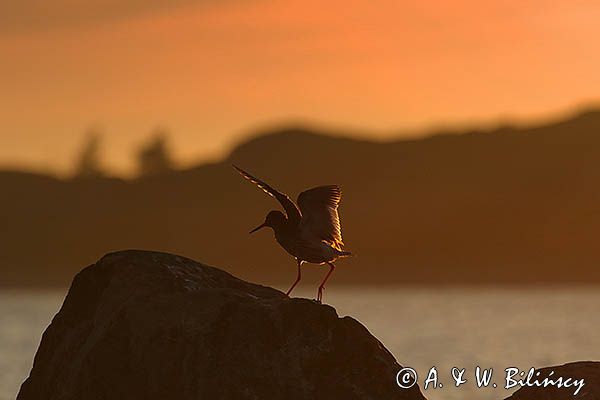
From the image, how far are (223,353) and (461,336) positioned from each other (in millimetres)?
100110

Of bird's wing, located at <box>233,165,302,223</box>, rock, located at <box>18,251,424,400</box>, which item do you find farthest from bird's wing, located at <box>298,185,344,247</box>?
rock, located at <box>18,251,424,400</box>

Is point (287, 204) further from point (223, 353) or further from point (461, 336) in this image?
point (461, 336)

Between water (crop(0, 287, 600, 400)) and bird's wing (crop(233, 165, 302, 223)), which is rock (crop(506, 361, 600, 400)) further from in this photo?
water (crop(0, 287, 600, 400))

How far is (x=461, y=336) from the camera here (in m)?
115

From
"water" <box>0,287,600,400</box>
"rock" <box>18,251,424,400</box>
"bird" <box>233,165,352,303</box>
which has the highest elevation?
"bird" <box>233,165,352,303</box>

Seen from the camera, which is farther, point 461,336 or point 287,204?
point 461,336

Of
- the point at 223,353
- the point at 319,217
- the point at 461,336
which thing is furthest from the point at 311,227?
the point at 461,336

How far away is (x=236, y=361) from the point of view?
51.3 feet

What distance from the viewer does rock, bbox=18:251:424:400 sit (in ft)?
51.1

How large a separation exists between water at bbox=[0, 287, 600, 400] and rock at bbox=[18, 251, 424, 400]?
34126 millimetres

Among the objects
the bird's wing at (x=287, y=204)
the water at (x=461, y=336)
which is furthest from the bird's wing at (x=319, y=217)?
the water at (x=461, y=336)

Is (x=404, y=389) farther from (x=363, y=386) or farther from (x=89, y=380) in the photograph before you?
(x=89, y=380)

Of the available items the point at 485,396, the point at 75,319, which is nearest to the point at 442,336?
the point at 485,396

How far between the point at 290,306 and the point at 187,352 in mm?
1176
